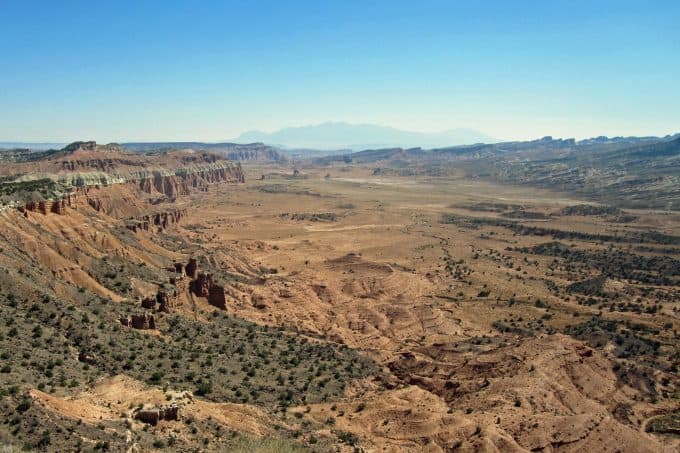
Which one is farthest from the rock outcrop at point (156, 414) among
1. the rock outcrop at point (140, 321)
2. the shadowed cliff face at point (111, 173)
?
the shadowed cliff face at point (111, 173)

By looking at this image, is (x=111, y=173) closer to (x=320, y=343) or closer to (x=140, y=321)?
(x=320, y=343)

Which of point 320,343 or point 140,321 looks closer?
point 140,321

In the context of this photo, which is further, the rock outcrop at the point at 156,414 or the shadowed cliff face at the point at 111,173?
the shadowed cliff face at the point at 111,173

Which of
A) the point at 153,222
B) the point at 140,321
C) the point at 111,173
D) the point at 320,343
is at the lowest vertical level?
the point at 320,343

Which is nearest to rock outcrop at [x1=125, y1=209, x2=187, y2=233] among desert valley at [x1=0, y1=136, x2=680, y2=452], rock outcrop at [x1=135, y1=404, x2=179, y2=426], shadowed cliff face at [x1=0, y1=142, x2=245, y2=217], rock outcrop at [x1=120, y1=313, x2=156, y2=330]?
desert valley at [x1=0, y1=136, x2=680, y2=452]

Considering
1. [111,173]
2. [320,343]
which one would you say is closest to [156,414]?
[320,343]

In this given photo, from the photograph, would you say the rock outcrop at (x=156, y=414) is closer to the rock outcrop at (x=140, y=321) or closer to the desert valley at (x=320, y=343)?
the desert valley at (x=320, y=343)

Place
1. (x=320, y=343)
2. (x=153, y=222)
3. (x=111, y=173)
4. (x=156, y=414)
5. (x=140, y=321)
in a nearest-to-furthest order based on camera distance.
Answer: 1. (x=156, y=414)
2. (x=140, y=321)
3. (x=320, y=343)
4. (x=153, y=222)
5. (x=111, y=173)

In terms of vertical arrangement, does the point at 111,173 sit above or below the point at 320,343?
above

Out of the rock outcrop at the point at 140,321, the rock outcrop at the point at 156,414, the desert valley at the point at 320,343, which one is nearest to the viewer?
the rock outcrop at the point at 156,414

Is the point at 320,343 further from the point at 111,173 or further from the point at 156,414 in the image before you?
the point at 111,173

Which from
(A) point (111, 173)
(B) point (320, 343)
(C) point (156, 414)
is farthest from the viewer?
(A) point (111, 173)

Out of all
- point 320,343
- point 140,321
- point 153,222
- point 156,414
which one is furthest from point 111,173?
point 156,414

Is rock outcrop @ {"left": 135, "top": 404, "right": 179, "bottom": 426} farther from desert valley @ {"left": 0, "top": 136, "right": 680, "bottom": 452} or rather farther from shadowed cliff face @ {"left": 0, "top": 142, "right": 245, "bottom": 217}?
shadowed cliff face @ {"left": 0, "top": 142, "right": 245, "bottom": 217}
